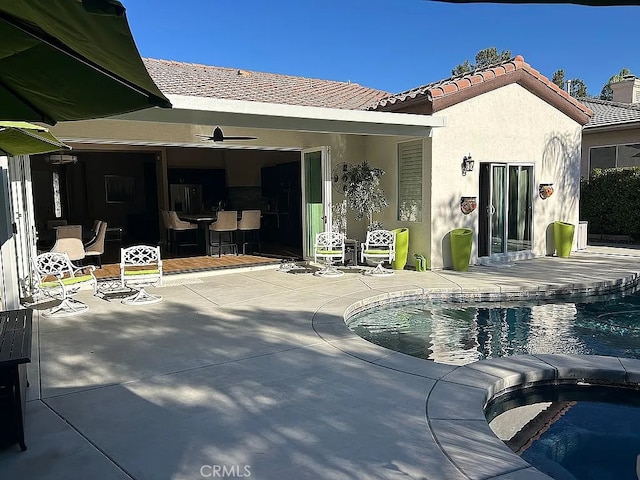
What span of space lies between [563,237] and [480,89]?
409cm

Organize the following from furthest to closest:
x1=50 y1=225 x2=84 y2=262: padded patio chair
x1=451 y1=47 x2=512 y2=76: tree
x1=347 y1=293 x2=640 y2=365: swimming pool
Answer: x1=451 y1=47 x2=512 y2=76: tree, x1=50 y1=225 x2=84 y2=262: padded patio chair, x1=347 y1=293 x2=640 y2=365: swimming pool

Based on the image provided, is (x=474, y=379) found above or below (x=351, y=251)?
below

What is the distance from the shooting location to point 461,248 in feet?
31.1

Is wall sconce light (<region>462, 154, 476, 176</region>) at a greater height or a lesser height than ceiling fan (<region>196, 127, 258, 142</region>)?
lesser

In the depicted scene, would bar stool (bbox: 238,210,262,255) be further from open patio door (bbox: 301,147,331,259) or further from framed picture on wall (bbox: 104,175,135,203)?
framed picture on wall (bbox: 104,175,135,203)

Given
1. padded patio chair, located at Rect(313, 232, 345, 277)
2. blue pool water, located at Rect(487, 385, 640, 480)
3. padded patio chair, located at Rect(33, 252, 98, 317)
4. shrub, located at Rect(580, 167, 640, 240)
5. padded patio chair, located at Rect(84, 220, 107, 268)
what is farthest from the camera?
shrub, located at Rect(580, 167, 640, 240)

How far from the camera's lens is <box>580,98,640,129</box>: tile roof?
1533 centimetres

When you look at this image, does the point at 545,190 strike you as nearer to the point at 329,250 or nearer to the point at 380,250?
the point at 380,250

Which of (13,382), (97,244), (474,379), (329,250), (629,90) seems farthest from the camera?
(629,90)

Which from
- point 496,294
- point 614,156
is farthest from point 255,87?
point 614,156

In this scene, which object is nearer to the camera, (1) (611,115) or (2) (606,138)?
(2) (606,138)

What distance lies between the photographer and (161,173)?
1487cm

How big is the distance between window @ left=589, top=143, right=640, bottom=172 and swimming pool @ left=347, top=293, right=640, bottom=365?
30.8 ft

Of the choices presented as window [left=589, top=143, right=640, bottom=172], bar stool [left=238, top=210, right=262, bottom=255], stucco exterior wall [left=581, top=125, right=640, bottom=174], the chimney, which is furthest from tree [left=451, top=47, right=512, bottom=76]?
bar stool [left=238, top=210, right=262, bottom=255]
